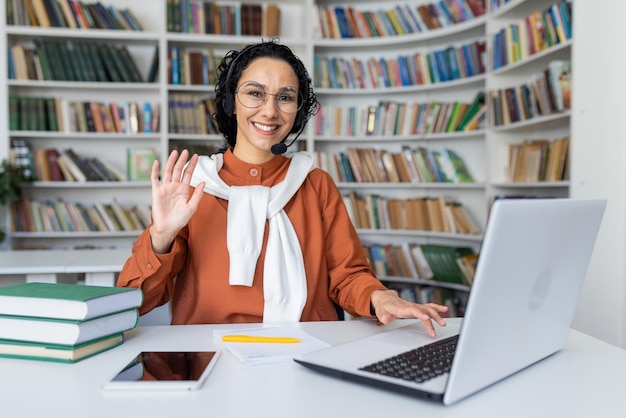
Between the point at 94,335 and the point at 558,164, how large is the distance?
2.95 metres

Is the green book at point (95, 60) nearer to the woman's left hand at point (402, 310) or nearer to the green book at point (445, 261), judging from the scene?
the green book at point (445, 261)

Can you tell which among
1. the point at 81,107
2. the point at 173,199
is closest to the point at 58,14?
the point at 81,107

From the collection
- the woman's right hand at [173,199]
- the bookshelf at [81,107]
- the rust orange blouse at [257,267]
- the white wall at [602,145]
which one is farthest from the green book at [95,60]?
the woman's right hand at [173,199]

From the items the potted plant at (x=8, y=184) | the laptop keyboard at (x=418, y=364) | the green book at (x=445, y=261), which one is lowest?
the green book at (x=445, y=261)

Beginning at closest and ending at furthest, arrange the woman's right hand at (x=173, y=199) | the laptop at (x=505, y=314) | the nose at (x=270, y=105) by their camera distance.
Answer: the laptop at (x=505, y=314)
the woman's right hand at (x=173, y=199)
the nose at (x=270, y=105)

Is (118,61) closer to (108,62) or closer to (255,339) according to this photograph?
(108,62)

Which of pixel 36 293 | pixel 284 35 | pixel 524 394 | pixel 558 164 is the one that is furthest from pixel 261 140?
pixel 284 35

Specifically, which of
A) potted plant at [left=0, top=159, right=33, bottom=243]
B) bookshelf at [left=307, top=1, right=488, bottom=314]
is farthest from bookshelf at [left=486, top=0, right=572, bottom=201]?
potted plant at [left=0, top=159, right=33, bottom=243]

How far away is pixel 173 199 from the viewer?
1.30 meters

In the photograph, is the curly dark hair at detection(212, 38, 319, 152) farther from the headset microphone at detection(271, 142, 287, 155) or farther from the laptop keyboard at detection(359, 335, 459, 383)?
the laptop keyboard at detection(359, 335, 459, 383)

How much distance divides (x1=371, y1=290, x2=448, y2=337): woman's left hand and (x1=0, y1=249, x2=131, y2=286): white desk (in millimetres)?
1436

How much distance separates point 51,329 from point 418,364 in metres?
0.61

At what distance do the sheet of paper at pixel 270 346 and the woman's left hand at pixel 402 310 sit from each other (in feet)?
0.56

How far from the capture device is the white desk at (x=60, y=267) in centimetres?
243
